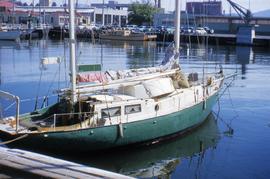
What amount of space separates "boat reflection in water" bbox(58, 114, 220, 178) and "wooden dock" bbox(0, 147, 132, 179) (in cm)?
916

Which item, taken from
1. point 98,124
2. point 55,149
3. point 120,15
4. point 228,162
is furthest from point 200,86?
point 120,15

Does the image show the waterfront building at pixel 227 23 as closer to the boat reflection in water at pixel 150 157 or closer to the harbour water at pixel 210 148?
the harbour water at pixel 210 148

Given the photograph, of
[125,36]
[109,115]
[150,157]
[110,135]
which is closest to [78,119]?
[109,115]

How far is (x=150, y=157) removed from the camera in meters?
19.3

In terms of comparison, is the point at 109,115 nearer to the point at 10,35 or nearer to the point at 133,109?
the point at 133,109

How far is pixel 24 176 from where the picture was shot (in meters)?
8.09

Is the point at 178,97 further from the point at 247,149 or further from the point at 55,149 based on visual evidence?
the point at 55,149

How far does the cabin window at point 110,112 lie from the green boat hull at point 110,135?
579 millimetres

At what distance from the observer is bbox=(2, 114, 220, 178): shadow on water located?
17797 mm

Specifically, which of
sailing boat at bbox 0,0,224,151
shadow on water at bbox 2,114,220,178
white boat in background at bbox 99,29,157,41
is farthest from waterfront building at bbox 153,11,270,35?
shadow on water at bbox 2,114,220,178

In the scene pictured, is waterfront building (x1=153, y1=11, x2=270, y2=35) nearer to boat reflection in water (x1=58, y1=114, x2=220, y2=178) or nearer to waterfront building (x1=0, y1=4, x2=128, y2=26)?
waterfront building (x1=0, y1=4, x2=128, y2=26)

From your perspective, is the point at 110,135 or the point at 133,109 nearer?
the point at 110,135

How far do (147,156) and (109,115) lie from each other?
2510 mm

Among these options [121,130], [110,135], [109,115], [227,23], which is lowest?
[110,135]
